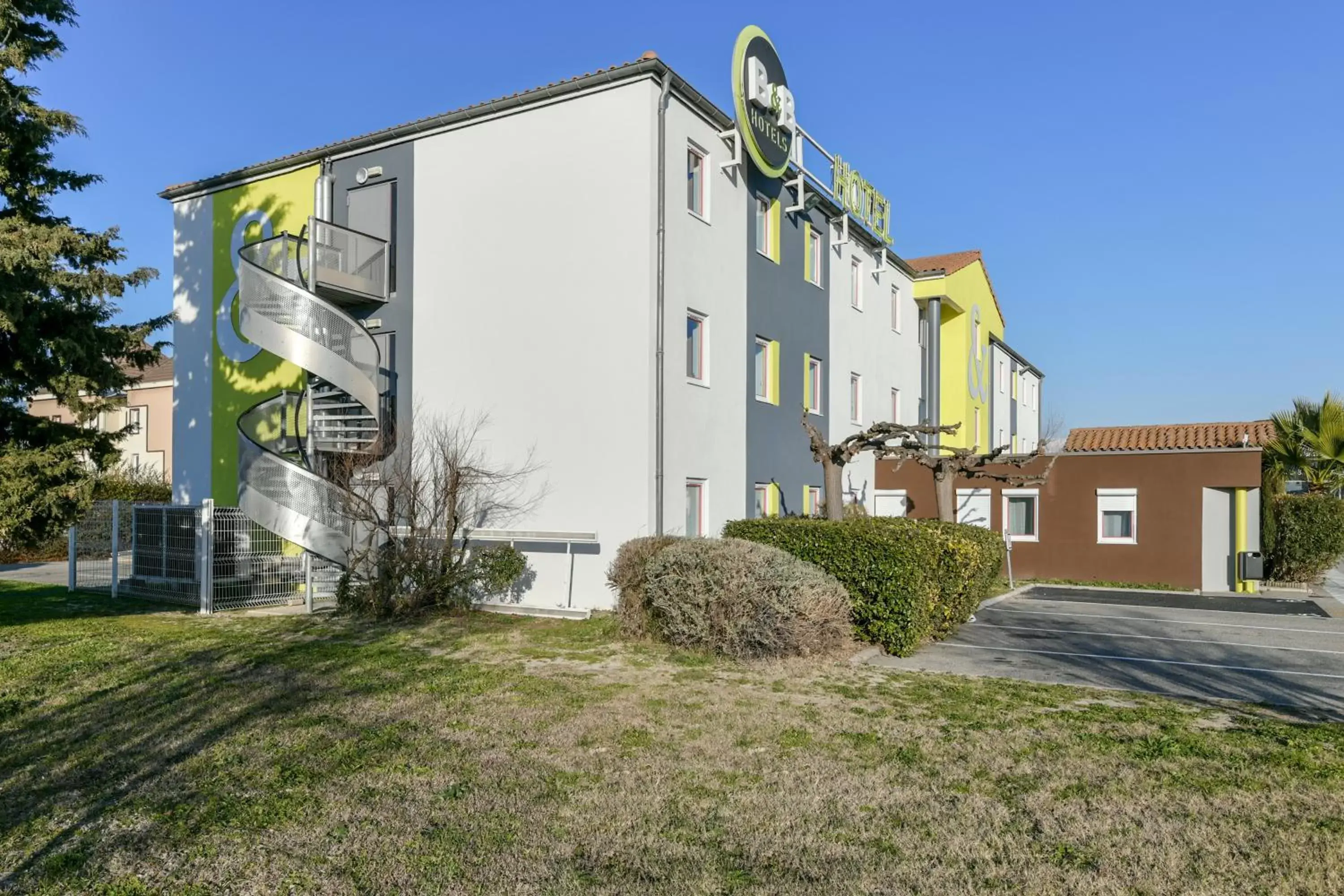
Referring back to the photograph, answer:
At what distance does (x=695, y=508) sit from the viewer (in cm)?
1485

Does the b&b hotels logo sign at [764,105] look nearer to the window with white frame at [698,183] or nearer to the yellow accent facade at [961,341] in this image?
the window with white frame at [698,183]

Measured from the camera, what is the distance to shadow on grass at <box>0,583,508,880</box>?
4926 millimetres

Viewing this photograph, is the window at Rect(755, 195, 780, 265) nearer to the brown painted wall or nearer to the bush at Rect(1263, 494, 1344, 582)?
the brown painted wall

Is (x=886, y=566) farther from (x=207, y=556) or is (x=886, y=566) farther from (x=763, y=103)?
(x=207, y=556)

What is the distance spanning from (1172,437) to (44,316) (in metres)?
22.8

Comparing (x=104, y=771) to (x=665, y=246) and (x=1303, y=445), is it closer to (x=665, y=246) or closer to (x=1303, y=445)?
(x=665, y=246)

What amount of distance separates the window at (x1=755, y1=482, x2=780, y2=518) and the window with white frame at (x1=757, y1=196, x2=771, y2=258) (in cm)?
432

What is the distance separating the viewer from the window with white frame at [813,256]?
738 inches

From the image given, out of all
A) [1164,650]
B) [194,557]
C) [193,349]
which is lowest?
[1164,650]

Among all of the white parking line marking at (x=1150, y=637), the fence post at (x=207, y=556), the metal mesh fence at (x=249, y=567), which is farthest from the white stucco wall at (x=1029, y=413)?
the fence post at (x=207, y=556)

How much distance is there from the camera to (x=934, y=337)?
25.9 m

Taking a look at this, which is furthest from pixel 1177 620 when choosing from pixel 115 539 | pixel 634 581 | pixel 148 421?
pixel 148 421

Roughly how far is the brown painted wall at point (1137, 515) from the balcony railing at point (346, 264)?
457 inches

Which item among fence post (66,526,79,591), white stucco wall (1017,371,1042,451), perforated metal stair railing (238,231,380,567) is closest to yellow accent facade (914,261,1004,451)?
white stucco wall (1017,371,1042,451)
